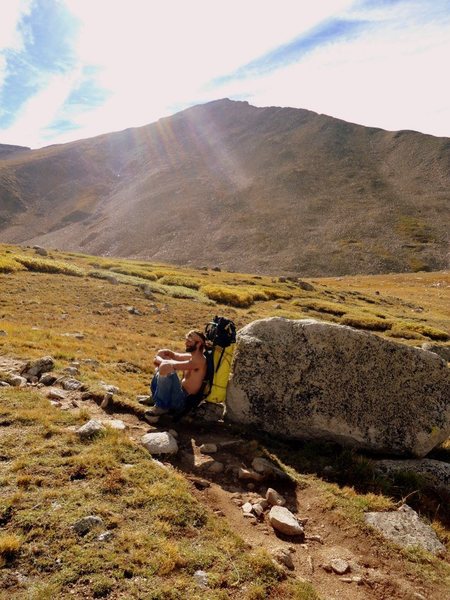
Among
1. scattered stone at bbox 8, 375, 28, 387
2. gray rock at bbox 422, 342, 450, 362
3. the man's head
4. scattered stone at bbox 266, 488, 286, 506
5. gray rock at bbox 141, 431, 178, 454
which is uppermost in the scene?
the man's head

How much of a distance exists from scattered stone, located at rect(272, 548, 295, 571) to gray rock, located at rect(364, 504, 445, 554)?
2122mm

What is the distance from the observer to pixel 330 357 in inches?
473

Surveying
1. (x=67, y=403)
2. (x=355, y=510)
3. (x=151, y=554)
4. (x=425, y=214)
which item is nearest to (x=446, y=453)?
(x=355, y=510)

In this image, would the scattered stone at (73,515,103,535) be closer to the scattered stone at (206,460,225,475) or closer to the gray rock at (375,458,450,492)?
the scattered stone at (206,460,225,475)

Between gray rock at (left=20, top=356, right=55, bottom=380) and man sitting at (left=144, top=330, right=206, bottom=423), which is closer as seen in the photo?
man sitting at (left=144, top=330, right=206, bottom=423)

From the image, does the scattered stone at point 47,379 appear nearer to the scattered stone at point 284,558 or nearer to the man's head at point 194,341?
the man's head at point 194,341

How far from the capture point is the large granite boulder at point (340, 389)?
11.5 meters

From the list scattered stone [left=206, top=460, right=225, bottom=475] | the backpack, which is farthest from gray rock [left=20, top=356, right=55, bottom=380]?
scattered stone [left=206, top=460, right=225, bottom=475]

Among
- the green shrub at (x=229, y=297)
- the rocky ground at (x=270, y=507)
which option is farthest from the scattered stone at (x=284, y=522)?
the green shrub at (x=229, y=297)

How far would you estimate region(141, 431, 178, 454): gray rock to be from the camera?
9.60m

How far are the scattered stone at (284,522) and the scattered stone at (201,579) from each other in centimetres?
218

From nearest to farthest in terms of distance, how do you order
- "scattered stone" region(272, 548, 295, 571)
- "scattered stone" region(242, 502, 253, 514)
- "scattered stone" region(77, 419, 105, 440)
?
"scattered stone" region(272, 548, 295, 571), "scattered stone" region(242, 502, 253, 514), "scattered stone" region(77, 419, 105, 440)

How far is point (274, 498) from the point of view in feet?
28.6

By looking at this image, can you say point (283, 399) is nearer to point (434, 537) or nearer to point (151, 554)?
point (434, 537)
